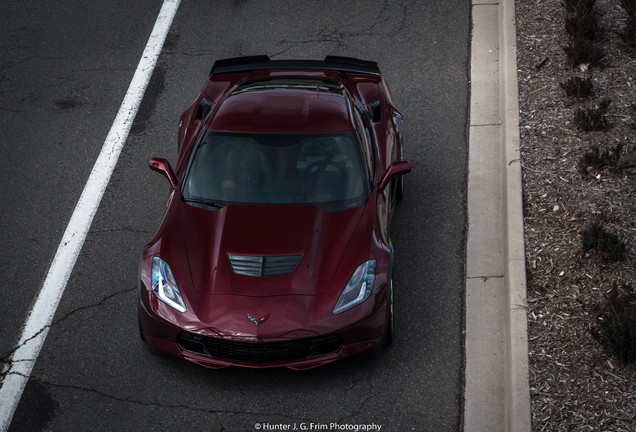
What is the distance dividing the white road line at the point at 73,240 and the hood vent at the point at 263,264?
1860mm

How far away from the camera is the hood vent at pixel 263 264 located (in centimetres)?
656

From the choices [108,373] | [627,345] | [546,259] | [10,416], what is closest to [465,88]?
[546,259]

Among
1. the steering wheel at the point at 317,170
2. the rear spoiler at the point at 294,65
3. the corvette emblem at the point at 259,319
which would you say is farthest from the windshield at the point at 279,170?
the rear spoiler at the point at 294,65

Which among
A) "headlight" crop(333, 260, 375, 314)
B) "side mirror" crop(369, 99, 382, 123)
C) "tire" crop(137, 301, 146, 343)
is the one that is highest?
"side mirror" crop(369, 99, 382, 123)

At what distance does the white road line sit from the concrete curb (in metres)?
3.80

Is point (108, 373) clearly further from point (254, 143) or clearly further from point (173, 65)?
point (173, 65)

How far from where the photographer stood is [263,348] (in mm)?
6297

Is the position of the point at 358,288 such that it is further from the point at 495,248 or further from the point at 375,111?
the point at 375,111

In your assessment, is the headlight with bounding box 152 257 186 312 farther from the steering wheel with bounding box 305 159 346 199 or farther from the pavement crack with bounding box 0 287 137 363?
the steering wheel with bounding box 305 159 346 199

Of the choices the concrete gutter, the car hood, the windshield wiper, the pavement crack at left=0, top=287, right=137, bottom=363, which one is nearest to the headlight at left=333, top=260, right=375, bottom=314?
the car hood

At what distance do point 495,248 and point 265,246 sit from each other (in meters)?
2.44

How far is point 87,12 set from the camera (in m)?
12.1

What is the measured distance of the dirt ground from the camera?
20.0ft

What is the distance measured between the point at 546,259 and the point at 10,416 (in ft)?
15.0
